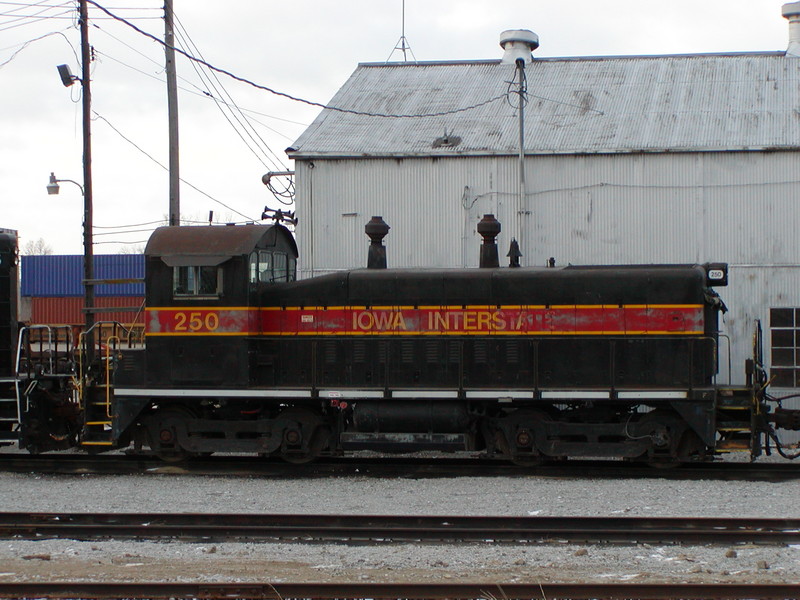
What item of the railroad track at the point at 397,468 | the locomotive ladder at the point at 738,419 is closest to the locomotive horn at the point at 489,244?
the railroad track at the point at 397,468

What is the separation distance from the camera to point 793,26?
2072cm

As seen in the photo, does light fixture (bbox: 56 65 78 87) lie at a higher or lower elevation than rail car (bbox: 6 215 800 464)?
higher

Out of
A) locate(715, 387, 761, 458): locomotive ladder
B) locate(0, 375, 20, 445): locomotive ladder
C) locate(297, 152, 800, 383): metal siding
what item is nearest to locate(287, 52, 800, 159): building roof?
locate(297, 152, 800, 383): metal siding

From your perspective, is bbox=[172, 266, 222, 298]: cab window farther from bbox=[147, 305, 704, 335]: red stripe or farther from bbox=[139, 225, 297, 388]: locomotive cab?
bbox=[147, 305, 704, 335]: red stripe

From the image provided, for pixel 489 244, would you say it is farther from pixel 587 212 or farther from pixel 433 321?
pixel 587 212

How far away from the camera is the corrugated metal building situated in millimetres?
17094

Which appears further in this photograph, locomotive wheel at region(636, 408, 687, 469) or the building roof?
the building roof

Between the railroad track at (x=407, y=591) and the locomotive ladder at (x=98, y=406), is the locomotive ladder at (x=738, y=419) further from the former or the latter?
the locomotive ladder at (x=98, y=406)

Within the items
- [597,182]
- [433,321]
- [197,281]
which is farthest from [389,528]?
[597,182]

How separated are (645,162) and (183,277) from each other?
376 inches

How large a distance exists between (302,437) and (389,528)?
420 centimetres

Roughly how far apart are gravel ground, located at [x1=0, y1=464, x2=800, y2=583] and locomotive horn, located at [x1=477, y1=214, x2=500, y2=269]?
10.7 ft

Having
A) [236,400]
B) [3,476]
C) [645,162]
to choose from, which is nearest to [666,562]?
[236,400]

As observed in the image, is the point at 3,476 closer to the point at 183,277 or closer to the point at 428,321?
the point at 183,277
